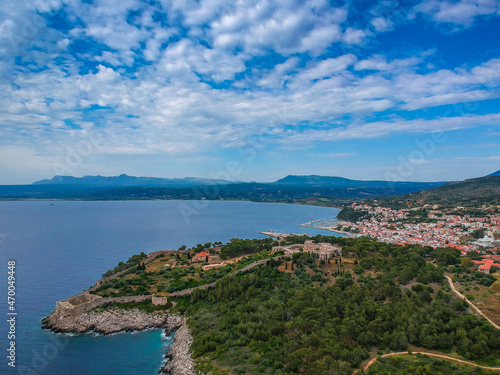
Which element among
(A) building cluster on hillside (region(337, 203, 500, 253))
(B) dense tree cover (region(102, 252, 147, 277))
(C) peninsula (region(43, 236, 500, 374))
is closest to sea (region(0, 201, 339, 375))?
(C) peninsula (region(43, 236, 500, 374))

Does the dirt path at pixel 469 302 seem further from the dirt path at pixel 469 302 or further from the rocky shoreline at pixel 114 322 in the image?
the rocky shoreline at pixel 114 322

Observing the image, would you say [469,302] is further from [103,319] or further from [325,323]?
Result: [103,319]

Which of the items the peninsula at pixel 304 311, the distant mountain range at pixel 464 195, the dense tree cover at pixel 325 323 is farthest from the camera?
the distant mountain range at pixel 464 195

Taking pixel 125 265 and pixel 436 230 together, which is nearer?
pixel 125 265

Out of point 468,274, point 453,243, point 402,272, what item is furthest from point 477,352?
Result: point 453,243

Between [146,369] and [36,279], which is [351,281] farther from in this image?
[36,279]

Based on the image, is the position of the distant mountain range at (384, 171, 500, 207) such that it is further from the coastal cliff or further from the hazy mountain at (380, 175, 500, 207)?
the coastal cliff

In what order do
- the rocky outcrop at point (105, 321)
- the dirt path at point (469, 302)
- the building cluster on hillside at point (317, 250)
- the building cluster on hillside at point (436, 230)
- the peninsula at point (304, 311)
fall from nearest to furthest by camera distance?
the peninsula at point (304, 311), the dirt path at point (469, 302), the rocky outcrop at point (105, 321), the building cluster on hillside at point (317, 250), the building cluster on hillside at point (436, 230)

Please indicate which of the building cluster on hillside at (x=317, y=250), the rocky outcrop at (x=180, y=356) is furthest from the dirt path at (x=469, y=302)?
the rocky outcrop at (x=180, y=356)

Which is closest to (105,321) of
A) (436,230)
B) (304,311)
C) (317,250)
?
(304,311)
